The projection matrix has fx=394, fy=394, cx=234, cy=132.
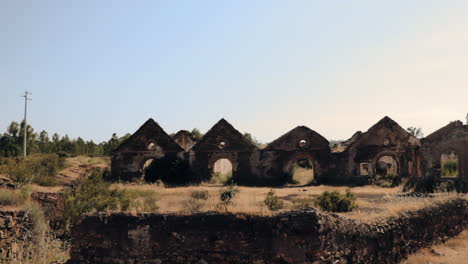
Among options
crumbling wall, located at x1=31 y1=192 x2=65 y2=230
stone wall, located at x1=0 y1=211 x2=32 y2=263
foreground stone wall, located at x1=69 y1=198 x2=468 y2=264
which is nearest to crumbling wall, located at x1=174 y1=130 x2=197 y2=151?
crumbling wall, located at x1=31 y1=192 x2=65 y2=230

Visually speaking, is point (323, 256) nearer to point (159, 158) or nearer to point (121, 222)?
point (121, 222)

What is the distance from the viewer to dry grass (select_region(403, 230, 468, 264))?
10.9m

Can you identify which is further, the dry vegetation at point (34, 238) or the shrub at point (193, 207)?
the dry vegetation at point (34, 238)

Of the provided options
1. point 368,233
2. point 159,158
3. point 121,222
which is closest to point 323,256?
point 368,233

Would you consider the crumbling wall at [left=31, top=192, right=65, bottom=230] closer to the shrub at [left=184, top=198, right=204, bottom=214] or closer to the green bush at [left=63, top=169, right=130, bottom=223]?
the green bush at [left=63, top=169, right=130, bottom=223]

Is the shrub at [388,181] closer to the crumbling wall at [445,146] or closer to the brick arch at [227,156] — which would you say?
the crumbling wall at [445,146]

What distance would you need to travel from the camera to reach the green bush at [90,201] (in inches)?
506

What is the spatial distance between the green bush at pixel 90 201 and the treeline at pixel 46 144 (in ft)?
96.8

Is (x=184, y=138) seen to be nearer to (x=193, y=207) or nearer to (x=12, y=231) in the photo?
(x=12, y=231)

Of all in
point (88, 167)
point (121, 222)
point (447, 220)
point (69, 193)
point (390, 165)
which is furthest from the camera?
point (390, 165)

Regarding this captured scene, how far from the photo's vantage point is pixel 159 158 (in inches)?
1073

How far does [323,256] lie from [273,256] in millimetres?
1006

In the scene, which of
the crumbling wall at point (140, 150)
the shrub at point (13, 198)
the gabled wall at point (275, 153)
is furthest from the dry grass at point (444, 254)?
the crumbling wall at point (140, 150)

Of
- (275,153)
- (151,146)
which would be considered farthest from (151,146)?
(275,153)
